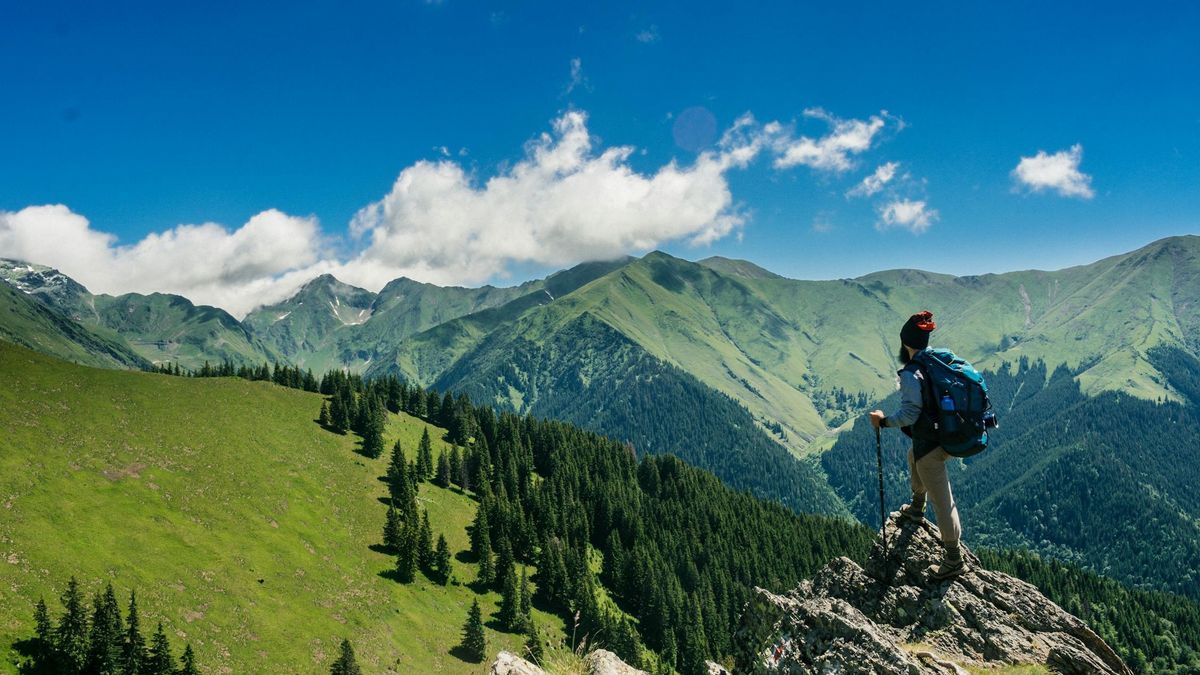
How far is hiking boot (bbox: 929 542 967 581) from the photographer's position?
13.2 metres

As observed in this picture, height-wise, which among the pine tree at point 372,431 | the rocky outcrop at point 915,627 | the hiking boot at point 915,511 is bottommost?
the pine tree at point 372,431

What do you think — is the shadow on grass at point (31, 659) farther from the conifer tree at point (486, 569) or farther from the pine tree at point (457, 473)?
the pine tree at point (457, 473)

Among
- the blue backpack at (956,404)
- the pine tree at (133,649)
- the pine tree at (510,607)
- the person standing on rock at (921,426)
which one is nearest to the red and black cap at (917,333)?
the person standing on rock at (921,426)

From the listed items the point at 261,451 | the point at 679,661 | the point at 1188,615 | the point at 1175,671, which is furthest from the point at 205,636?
the point at 1188,615

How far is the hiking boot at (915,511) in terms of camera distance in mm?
14750

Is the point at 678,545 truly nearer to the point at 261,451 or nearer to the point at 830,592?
the point at 261,451

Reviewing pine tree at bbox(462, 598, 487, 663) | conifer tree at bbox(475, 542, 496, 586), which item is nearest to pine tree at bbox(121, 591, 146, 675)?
pine tree at bbox(462, 598, 487, 663)

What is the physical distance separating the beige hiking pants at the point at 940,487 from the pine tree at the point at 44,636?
76206 mm

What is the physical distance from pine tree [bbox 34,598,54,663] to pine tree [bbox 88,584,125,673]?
2900 millimetres

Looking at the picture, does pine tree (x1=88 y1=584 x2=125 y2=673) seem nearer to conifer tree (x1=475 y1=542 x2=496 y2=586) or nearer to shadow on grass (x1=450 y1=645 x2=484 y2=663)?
shadow on grass (x1=450 y1=645 x2=484 y2=663)

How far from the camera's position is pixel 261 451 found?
115875mm

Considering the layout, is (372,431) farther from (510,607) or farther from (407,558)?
(510,607)

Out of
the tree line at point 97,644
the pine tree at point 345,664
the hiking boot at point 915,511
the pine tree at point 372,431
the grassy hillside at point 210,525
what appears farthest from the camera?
the pine tree at point 372,431

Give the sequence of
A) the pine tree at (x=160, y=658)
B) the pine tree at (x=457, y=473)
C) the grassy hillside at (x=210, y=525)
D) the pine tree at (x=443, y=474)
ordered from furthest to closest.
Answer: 1. the pine tree at (x=457, y=473)
2. the pine tree at (x=443, y=474)
3. the grassy hillside at (x=210, y=525)
4. the pine tree at (x=160, y=658)
